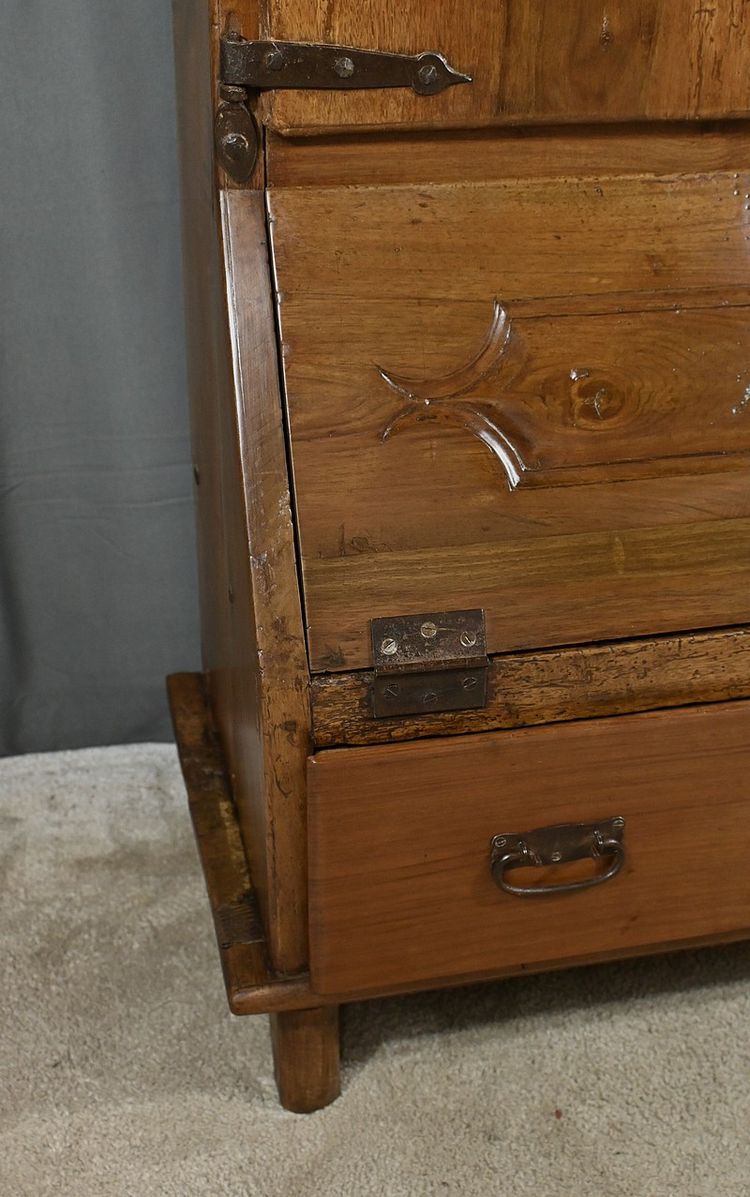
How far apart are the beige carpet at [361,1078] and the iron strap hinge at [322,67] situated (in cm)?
98

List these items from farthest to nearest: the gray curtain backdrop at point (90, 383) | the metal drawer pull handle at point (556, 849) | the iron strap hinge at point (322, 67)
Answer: the gray curtain backdrop at point (90, 383) < the metal drawer pull handle at point (556, 849) < the iron strap hinge at point (322, 67)

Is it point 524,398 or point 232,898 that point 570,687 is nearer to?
point 524,398

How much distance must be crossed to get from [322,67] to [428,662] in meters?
0.52

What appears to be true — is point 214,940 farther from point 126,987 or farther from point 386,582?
point 386,582

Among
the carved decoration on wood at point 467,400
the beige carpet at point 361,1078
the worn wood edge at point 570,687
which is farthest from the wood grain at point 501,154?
the beige carpet at point 361,1078

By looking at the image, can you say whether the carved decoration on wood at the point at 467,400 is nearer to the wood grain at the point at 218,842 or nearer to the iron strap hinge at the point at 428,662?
the iron strap hinge at the point at 428,662

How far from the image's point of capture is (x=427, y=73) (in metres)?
1.06

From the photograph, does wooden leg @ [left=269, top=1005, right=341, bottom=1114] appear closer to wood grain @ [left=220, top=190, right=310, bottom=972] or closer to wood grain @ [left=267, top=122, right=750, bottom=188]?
wood grain @ [left=220, top=190, right=310, bottom=972]

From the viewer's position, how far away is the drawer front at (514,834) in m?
1.11

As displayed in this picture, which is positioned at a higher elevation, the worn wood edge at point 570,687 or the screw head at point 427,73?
the screw head at point 427,73

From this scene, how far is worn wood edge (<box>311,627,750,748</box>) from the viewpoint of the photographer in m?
1.10

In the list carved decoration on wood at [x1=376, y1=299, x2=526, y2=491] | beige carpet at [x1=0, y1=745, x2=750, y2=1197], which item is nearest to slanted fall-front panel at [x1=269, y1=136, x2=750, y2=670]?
carved decoration on wood at [x1=376, y1=299, x2=526, y2=491]

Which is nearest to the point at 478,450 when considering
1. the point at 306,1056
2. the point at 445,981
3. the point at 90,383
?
the point at 445,981

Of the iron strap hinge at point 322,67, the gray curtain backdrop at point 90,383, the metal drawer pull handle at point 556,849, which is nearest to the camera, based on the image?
the iron strap hinge at point 322,67
